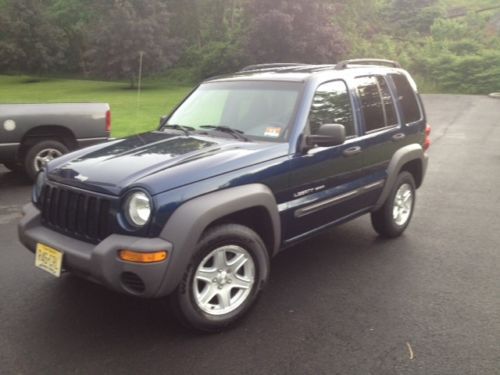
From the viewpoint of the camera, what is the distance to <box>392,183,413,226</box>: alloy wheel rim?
5.33 meters

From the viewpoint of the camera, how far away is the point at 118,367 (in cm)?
302

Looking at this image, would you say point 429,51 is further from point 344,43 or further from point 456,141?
point 456,141

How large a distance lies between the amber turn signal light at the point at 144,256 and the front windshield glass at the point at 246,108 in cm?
140

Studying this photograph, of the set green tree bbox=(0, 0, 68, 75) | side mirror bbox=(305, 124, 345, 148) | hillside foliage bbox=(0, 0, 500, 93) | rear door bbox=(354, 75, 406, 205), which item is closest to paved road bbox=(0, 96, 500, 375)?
rear door bbox=(354, 75, 406, 205)

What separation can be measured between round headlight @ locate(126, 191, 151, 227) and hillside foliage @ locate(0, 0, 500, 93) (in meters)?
27.2

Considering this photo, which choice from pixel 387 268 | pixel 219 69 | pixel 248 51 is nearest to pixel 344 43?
pixel 248 51

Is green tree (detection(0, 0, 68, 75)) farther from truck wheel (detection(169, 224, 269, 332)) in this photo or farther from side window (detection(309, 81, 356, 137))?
truck wheel (detection(169, 224, 269, 332))

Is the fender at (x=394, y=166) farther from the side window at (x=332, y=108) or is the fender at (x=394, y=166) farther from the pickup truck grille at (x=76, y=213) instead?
the pickup truck grille at (x=76, y=213)

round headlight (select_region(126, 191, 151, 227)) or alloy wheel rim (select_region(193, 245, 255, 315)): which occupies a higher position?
round headlight (select_region(126, 191, 151, 227))

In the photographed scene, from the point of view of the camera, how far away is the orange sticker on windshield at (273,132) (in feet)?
13.0

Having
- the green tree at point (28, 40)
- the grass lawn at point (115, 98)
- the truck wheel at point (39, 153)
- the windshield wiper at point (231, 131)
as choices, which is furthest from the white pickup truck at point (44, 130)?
the green tree at point (28, 40)

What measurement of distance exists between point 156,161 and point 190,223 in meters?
0.60

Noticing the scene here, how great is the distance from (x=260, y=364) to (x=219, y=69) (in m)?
32.8

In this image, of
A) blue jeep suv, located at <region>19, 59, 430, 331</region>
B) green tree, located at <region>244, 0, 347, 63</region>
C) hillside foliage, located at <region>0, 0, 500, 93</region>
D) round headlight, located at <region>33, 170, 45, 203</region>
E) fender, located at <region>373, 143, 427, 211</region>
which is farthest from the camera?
hillside foliage, located at <region>0, 0, 500, 93</region>
